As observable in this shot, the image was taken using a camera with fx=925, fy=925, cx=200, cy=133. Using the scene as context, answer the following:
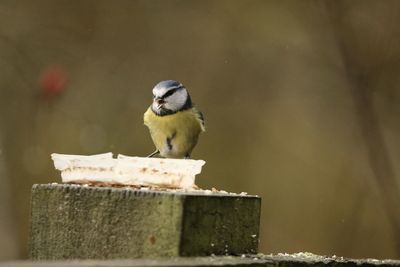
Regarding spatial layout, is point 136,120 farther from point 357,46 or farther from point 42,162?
point 357,46

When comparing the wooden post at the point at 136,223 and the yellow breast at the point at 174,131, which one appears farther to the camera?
the yellow breast at the point at 174,131

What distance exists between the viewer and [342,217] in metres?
5.95

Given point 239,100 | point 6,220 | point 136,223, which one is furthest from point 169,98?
point 6,220

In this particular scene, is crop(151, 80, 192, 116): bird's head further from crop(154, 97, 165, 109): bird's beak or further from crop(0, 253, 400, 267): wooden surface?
crop(0, 253, 400, 267): wooden surface

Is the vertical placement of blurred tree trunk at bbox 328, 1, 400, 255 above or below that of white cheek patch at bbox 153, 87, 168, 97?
above

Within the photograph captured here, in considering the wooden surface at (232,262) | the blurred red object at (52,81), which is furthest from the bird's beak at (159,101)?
the blurred red object at (52,81)

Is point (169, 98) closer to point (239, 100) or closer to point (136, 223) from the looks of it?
point (136, 223)

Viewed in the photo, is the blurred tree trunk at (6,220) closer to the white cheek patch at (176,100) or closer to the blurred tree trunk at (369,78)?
the blurred tree trunk at (369,78)

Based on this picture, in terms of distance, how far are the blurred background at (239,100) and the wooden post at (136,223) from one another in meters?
3.88

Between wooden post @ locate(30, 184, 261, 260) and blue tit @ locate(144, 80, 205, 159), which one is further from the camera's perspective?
blue tit @ locate(144, 80, 205, 159)

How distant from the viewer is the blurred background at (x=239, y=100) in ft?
19.2

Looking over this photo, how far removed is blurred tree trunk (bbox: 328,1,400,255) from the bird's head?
2733mm

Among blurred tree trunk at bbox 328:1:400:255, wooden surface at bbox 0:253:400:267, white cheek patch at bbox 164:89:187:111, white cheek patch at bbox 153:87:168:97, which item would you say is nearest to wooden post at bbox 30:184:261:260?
wooden surface at bbox 0:253:400:267

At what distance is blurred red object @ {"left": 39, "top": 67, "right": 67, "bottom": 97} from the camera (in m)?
5.88
